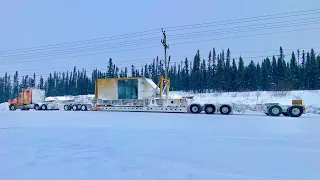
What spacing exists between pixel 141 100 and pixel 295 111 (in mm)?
A: 11949

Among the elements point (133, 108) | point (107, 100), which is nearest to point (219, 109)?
point (133, 108)

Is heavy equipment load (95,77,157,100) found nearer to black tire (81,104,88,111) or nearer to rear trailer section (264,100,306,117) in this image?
black tire (81,104,88,111)

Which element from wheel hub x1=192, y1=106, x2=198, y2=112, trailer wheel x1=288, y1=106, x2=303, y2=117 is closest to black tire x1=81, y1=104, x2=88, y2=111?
wheel hub x1=192, y1=106, x2=198, y2=112

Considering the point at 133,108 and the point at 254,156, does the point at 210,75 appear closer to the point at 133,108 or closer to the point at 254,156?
the point at 133,108

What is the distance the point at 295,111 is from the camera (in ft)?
50.3

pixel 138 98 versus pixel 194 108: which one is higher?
pixel 138 98

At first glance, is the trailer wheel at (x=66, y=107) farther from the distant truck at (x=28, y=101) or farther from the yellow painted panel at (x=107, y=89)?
the yellow painted panel at (x=107, y=89)

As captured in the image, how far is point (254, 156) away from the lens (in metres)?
5.22

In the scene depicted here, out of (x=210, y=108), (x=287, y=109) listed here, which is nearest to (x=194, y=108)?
(x=210, y=108)

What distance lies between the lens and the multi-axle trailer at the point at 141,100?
18.1 m

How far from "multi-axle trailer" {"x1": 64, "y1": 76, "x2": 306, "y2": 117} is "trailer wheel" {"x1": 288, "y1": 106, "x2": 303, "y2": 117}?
395cm

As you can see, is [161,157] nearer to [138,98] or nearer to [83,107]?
[138,98]

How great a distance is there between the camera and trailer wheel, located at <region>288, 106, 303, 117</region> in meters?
15.2

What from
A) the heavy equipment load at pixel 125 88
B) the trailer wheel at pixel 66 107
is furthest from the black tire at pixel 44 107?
the heavy equipment load at pixel 125 88
